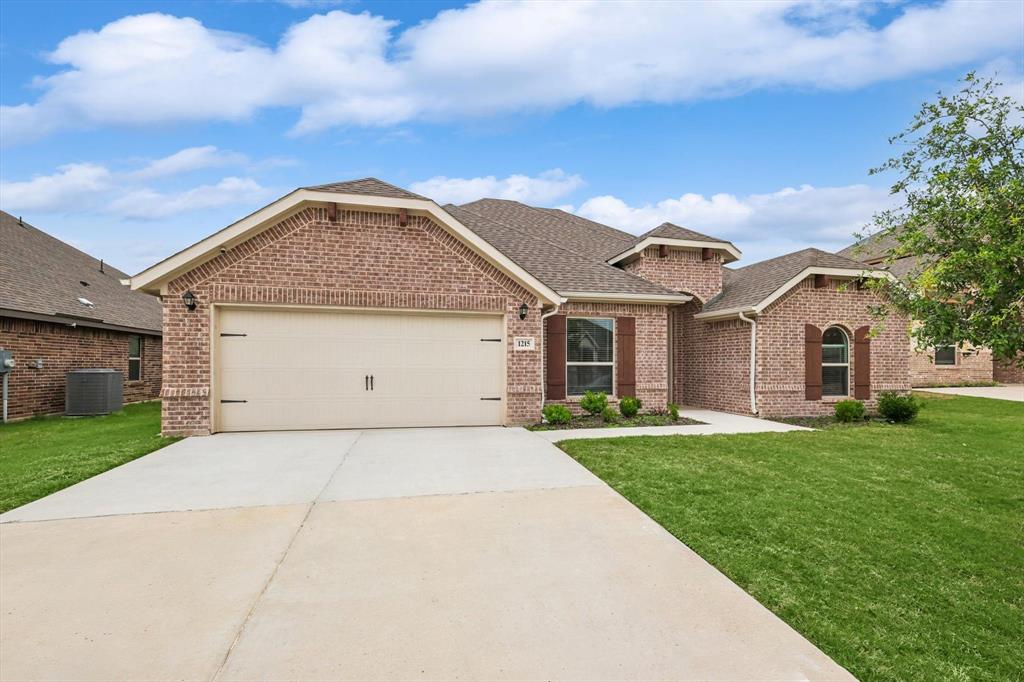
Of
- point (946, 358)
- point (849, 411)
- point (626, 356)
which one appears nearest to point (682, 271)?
point (626, 356)

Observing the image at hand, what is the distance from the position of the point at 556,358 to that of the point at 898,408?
26.2ft

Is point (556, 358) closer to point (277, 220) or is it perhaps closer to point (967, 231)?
point (277, 220)

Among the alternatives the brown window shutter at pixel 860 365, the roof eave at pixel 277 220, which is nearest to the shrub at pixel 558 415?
the roof eave at pixel 277 220

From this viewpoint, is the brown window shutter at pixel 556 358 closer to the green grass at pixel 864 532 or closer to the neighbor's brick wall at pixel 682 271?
the green grass at pixel 864 532

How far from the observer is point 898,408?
11.0 metres

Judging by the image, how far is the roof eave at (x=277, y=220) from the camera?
27.8ft

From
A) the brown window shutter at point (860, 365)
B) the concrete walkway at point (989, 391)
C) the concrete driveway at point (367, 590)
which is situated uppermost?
the brown window shutter at point (860, 365)

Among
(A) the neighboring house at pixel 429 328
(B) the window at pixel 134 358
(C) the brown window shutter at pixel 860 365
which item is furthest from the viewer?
(B) the window at pixel 134 358

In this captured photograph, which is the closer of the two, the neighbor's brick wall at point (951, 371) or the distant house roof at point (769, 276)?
the distant house roof at point (769, 276)

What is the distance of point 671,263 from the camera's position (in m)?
13.6

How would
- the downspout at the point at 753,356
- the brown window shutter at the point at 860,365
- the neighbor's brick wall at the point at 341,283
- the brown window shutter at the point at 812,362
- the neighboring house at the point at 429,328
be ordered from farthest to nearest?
1. the brown window shutter at the point at 860,365
2. the brown window shutter at the point at 812,362
3. the downspout at the point at 753,356
4. the neighboring house at the point at 429,328
5. the neighbor's brick wall at the point at 341,283

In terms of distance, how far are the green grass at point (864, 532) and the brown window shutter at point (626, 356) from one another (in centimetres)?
293

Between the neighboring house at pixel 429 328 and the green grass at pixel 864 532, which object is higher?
the neighboring house at pixel 429 328

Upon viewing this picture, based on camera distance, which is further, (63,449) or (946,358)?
(946,358)
